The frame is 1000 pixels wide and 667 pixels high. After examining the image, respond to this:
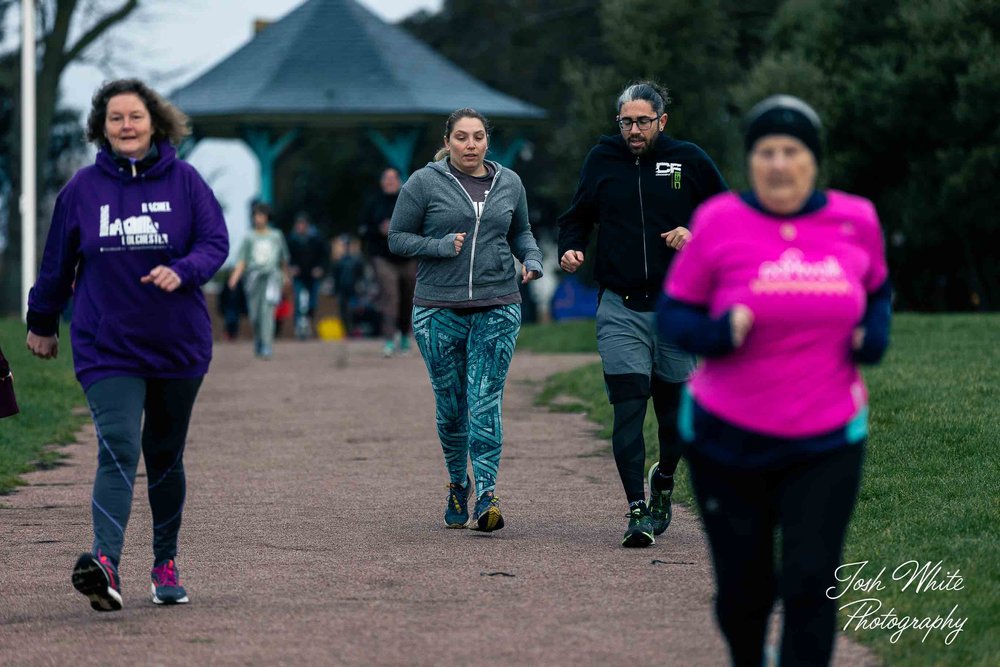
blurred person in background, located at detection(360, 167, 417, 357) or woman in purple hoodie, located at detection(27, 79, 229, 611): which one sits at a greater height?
woman in purple hoodie, located at detection(27, 79, 229, 611)

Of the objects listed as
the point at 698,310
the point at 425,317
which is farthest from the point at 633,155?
the point at 698,310

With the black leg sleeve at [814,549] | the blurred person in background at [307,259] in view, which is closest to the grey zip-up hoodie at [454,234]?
the black leg sleeve at [814,549]

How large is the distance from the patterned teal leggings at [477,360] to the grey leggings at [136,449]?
200cm

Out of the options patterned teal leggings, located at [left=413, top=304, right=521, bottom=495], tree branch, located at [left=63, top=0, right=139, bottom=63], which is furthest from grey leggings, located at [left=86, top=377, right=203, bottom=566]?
tree branch, located at [left=63, top=0, right=139, bottom=63]

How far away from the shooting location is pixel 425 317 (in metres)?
7.98

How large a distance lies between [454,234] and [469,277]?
0.68 feet

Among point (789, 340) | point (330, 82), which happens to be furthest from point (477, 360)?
point (330, 82)

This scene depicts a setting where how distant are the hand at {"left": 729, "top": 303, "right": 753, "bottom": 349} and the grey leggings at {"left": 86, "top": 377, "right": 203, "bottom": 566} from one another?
2.49m

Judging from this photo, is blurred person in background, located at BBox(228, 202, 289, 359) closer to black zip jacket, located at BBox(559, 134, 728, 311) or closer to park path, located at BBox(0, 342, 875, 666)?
park path, located at BBox(0, 342, 875, 666)

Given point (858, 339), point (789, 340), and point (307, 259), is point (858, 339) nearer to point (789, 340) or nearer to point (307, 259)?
point (789, 340)

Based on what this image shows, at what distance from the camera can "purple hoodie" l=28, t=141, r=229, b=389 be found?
588 centimetres

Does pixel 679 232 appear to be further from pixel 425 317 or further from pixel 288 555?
pixel 288 555

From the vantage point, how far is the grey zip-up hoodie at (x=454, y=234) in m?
7.87

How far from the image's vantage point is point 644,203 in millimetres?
7426
